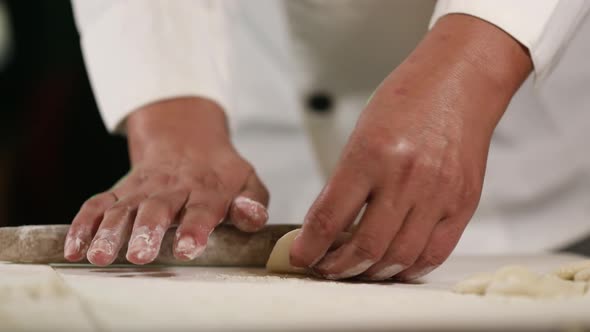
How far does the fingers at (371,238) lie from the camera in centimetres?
88

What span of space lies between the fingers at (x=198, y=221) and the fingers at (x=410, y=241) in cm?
23

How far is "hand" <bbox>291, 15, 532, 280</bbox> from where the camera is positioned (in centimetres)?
87

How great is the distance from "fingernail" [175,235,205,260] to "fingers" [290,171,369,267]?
15 cm

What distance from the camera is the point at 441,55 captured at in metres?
0.94

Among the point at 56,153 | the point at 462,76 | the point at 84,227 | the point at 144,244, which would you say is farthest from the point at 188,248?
the point at 56,153

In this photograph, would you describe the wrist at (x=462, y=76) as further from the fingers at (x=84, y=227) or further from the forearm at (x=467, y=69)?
the fingers at (x=84, y=227)

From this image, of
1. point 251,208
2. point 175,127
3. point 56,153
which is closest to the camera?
point 251,208

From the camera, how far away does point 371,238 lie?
34.6 inches

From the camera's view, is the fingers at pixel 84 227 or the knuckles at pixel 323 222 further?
the fingers at pixel 84 227

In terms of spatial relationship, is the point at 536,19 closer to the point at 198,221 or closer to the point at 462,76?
the point at 462,76

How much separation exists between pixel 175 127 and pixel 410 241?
556mm

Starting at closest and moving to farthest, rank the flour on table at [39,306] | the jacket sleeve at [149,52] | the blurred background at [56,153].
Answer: the flour on table at [39,306] < the jacket sleeve at [149,52] < the blurred background at [56,153]

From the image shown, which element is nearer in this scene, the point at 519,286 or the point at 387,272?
the point at 519,286

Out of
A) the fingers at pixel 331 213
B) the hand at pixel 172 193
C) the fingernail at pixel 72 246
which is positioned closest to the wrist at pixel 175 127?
the hand at pixel 172 193
